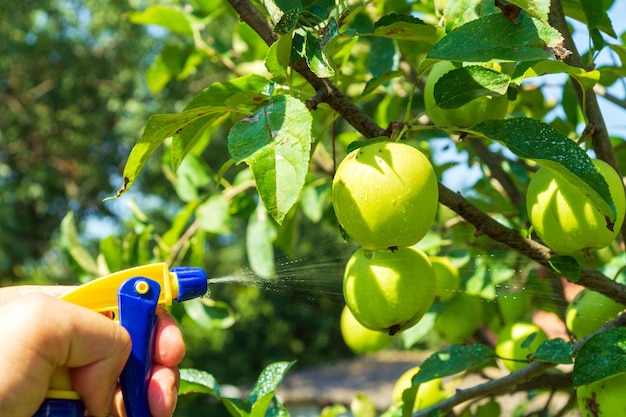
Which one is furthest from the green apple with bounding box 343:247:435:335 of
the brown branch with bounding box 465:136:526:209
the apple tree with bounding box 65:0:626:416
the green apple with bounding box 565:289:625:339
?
the brown branch with bounding box 465:136:526:209

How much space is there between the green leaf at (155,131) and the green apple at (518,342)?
0.41 meters

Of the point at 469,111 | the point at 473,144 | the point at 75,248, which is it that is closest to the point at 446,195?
the point at 469,111

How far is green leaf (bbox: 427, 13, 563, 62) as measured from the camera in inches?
21.5

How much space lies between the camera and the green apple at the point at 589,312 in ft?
2.51

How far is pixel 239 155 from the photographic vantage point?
1.66 ft

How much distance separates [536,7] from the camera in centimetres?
53

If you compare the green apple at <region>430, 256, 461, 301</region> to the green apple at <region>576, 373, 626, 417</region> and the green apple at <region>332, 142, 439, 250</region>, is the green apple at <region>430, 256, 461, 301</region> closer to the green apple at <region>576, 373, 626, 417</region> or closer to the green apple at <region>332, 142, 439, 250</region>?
the green apple at <region>576, 373, 626, 417</region>

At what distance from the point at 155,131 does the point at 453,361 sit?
0.37m

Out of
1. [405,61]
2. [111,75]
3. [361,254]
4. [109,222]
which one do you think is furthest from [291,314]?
[361,254]

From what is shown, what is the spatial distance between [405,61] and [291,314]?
17.7 ft

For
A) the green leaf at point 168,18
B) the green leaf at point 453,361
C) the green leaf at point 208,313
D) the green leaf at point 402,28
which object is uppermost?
the green leaf at point 402,28

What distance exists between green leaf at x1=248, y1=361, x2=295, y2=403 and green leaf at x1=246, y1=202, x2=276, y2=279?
1.12 feet

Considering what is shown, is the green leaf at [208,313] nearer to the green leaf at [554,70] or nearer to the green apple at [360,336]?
the green apple at [360,336]

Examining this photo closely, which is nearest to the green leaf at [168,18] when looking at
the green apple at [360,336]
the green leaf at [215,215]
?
the green leaf at [215,215]
